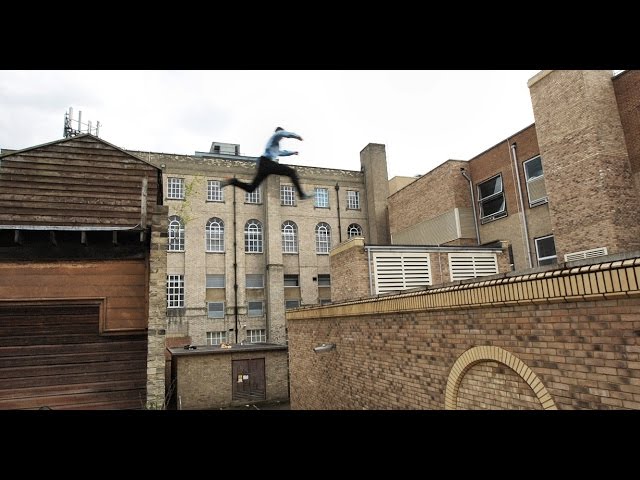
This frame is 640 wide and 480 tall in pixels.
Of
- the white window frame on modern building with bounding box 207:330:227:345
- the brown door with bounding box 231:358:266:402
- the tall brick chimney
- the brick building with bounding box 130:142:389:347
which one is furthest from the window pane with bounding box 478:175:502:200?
the white window frame on modern building with bounding box 207:330:227:345

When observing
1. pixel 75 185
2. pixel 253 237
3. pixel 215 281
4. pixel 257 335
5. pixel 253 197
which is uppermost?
pixel 253 197

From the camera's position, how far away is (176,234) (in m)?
27.1

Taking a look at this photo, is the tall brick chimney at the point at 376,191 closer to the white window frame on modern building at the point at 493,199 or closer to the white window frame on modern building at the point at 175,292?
the white window frame on modern building at the point at 493,199

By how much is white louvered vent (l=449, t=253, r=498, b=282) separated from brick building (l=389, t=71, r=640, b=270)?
244 centimetres

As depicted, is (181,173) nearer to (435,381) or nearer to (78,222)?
(78,222)

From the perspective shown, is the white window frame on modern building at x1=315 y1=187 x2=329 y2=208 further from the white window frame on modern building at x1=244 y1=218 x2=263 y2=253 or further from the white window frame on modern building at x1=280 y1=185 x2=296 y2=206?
the white window frame on modern building at x1=244 y1=218 x2=263 y2=253

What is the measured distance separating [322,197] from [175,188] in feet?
33.1

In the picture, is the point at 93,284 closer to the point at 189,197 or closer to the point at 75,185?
the point at 75,185

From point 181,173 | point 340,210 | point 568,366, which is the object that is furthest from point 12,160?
point 340,210

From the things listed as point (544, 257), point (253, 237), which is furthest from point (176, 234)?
point (544, 257)

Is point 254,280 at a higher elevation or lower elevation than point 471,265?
higher

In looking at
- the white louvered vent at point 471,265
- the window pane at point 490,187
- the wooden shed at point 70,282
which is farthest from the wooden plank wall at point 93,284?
Result: the window pane at point 490,187

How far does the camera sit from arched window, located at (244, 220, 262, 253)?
28.6m

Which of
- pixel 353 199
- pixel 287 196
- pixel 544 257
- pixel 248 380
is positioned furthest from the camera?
pixel 353 199
